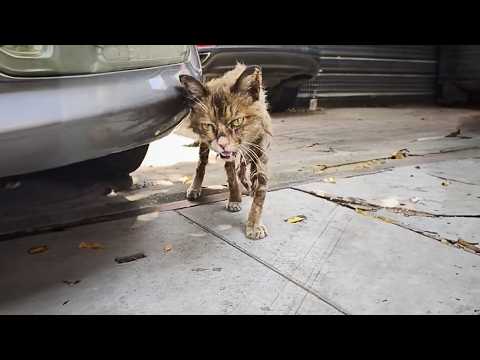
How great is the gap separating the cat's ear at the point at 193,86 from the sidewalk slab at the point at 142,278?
80 centimetres

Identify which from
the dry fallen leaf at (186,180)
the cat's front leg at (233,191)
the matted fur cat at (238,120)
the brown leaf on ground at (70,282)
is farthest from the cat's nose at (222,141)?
the dry fallen leaf at (186,180)

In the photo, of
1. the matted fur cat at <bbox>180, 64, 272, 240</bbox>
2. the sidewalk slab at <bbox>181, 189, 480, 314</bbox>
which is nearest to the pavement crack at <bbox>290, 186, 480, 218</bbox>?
the sidewalk slab at <bbox>181, 189, 480, 314</bbox>

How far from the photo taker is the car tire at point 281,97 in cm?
818

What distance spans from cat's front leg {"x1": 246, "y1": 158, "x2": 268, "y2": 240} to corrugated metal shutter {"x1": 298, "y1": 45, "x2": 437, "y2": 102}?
7.19 meters

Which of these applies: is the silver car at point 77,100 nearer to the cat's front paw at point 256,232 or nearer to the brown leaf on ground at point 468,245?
the cat's front paw at point 256,232

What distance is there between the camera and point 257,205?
257 centimetres

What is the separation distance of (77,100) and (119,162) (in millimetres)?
1904

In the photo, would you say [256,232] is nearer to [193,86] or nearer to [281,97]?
[193,86]

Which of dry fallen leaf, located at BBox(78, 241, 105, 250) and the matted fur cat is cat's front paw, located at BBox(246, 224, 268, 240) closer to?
the matted fur cat

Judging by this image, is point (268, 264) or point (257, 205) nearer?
point (268, 264)

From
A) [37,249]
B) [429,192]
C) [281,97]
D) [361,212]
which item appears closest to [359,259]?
[361,212]

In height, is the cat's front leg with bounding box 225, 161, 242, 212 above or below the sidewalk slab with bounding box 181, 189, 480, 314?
above

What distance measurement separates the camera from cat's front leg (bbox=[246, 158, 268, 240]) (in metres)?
2.47
